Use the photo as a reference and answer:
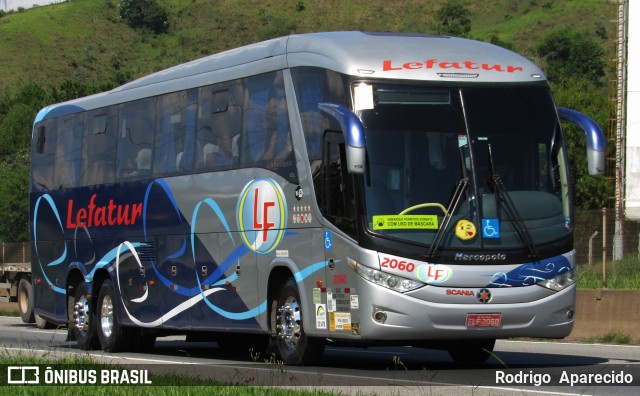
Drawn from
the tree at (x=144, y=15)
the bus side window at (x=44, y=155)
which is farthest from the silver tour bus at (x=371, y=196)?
the tree at (x=144, y=15)

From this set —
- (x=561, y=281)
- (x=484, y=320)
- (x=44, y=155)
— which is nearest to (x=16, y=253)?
(x=44, y=155)

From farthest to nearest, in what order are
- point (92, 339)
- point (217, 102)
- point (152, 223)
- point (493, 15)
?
point (493, 15) → point (92, 339) → point (152, 223) → point (217, 102)

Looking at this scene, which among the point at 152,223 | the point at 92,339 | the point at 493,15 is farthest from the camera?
the point at 493,15

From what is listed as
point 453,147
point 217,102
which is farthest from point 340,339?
point 217,102

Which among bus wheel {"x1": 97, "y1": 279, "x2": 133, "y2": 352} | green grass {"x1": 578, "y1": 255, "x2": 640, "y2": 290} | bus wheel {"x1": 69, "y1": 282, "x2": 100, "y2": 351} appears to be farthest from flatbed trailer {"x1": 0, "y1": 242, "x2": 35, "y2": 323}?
green grass {"x1": 578, "y1": 255, "x2": 640, "y2": 290}

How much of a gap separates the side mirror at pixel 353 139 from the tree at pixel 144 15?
549ft

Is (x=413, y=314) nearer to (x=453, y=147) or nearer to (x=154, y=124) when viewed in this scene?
(x=453, y=147)

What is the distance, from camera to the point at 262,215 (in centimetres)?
1703

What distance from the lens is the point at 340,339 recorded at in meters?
15.4

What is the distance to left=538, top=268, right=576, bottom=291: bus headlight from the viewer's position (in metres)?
15.1

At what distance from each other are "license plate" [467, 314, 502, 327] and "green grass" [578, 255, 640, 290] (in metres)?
8.20

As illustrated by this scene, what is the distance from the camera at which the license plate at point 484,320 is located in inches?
580

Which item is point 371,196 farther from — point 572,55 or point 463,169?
point 572,55

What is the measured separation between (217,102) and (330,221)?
3.66 meters
